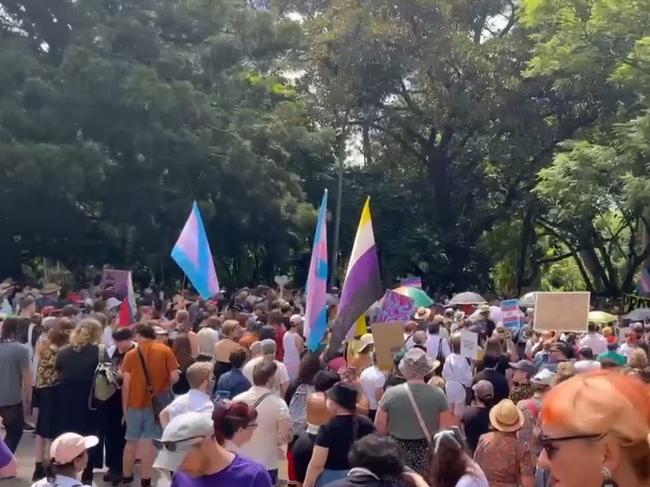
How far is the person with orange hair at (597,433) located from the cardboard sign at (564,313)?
44.1 feet

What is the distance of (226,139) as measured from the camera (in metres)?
30.3

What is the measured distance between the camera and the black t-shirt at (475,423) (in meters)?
8.26

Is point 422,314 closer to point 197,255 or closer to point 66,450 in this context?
point 197,255

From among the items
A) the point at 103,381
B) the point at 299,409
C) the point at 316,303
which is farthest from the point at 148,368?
the point at 316,303

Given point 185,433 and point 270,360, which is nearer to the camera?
point 185,433

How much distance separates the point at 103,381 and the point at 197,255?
4.13 meters

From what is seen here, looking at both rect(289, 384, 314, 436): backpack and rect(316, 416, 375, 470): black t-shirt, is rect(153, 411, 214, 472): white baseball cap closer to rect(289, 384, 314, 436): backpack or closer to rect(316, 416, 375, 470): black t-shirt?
rect(316, 416, 375, 470): black t-shirt

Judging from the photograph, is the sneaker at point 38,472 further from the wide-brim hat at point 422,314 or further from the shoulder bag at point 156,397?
the wide-brim hat at point 422,314

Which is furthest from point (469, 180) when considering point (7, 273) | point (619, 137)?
point (7, 273)

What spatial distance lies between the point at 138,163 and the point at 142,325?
19420 millimetres

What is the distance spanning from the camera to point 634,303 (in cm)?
3419

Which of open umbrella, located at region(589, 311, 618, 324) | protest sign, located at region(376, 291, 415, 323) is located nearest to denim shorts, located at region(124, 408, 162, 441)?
protest sign, located at region(376, 291, 415, 323)

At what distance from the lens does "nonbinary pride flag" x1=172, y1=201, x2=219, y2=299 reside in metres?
13.6

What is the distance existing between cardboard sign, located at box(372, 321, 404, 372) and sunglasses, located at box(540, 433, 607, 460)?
7883 millimetres
